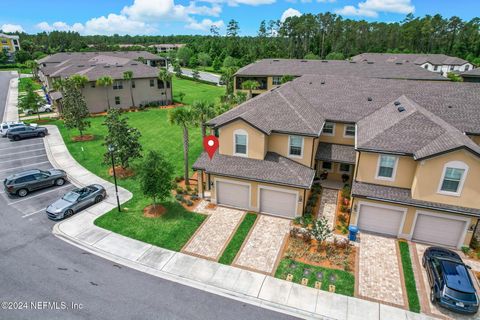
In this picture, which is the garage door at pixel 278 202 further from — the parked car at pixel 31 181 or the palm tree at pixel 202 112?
the parked car at pixel 31 181

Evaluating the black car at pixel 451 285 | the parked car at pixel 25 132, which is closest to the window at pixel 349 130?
the black car at pixel 451 285

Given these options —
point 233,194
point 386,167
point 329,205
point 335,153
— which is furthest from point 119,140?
point 386,167

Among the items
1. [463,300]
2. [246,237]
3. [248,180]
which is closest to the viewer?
[463,300]

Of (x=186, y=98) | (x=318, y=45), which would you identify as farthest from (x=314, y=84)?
(x=318, y=45)

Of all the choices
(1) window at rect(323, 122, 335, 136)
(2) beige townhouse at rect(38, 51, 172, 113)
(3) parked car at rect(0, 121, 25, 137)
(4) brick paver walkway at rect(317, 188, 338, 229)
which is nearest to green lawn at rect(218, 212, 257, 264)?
(4) brick paver walkway at rect(317, 188, 338, 229)

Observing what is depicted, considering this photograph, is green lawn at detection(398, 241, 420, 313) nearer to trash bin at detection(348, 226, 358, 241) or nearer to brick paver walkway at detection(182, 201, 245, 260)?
trash bin at detection(348, 226, 358, 241)

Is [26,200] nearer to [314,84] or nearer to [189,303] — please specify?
[189,303]
